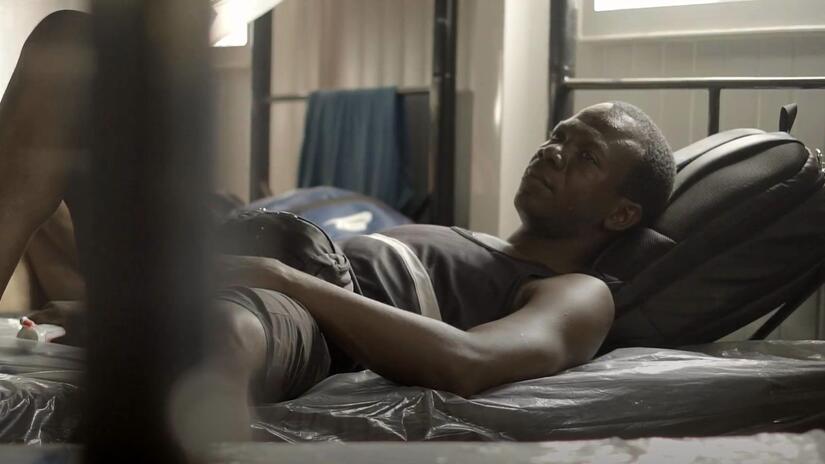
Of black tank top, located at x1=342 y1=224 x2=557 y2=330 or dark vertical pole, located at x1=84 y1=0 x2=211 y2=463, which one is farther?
black tank top, located at x1=342 y1=224 x2=557 y2=330

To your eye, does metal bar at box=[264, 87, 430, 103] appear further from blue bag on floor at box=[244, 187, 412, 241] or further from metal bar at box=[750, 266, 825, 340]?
metal bar at box=[750, 266, 825, 340]

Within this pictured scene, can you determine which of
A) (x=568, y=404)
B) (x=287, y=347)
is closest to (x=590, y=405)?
(x=568, y=404)

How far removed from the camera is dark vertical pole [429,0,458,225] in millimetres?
2104

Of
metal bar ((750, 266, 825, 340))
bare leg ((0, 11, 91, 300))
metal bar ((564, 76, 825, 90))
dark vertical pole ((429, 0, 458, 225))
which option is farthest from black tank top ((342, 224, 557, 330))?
dark vertical pole ((429, 0, 458, 225))

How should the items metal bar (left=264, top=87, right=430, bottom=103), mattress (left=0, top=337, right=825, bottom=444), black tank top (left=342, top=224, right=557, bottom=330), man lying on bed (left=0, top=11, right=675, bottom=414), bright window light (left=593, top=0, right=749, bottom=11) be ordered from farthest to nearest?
metal bar (left=264, top=87, right=430, bottom=103) < bright window light (left=593, top=0, right=749, bottom=11) < black tank top (left=342, top=224, right=557, bottom=330) < mattress (left=0, top=337, right=825, bottom=444) < man lying on bed (left=0, top=11, right=675, bottom=414)

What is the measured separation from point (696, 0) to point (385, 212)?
2.69 ft

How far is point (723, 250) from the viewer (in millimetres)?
1223

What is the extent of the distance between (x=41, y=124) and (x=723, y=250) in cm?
109

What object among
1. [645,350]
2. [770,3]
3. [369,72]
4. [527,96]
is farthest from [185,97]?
[369,72]

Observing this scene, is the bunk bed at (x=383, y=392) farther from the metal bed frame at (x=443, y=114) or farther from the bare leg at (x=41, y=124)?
the metal bed frame at (x=443, y=114)

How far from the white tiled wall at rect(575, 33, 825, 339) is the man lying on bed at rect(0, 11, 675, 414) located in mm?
422

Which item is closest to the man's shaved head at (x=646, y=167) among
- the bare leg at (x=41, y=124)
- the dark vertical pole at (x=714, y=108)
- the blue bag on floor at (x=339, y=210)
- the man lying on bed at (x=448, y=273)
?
the man lying on bed at (x=448, y=273)

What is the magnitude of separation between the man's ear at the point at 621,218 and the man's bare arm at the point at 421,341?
0.31 metres

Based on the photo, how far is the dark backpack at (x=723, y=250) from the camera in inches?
46.6
